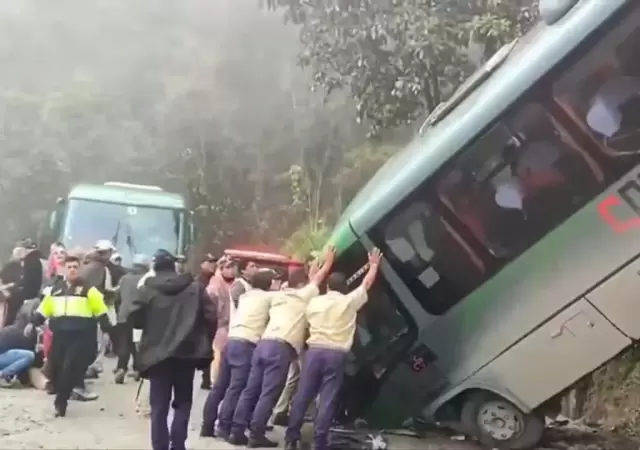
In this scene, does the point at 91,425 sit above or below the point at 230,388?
below

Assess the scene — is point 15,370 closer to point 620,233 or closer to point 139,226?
point 139,226

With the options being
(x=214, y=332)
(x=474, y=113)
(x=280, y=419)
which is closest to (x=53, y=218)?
(x=214, y=332)

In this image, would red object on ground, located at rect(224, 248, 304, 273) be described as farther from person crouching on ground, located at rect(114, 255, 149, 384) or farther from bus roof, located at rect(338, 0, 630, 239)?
person crouching on ground, located at rect(114, 255, 149, 384)

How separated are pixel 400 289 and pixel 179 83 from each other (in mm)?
1407

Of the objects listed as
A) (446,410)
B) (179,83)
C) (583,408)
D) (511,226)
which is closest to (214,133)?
(179,83)

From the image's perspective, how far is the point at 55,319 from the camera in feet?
14.3

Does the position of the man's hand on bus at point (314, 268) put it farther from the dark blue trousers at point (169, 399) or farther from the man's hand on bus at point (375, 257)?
the dark blue trousers at point (169, 399)

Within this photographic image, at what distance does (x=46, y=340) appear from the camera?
4.41 metres

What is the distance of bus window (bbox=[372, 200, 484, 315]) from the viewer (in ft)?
13.9

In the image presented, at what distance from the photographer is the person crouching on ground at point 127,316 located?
13.0 ft

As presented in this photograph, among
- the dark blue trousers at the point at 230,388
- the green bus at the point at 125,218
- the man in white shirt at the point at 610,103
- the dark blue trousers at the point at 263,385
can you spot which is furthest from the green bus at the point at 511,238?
the green bus at the point at 125,218

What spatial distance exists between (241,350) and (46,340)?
937mm

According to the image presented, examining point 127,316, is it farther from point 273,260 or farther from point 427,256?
point 427,256

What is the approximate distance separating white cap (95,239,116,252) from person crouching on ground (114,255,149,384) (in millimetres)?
181
